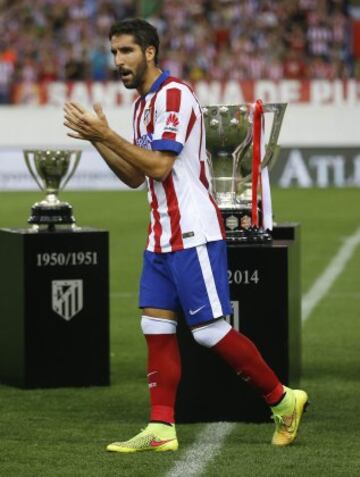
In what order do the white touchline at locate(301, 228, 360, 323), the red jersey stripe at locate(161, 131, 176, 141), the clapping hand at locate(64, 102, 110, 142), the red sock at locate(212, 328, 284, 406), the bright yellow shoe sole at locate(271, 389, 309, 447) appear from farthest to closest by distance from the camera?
the white touchline at locate(301, 228, 360, 323) < the bright yellow shoe sole at locate(271, 389, 309, 447) < the red sock at locate(212, 328, 284, 406) < the red jersey stripe at locate(161, 131, 176, 141) < the clapping hand at locate(64, 102, 110, 142)

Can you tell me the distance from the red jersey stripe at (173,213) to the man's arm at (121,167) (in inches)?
6.6

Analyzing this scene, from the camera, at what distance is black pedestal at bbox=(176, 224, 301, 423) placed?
7191mm

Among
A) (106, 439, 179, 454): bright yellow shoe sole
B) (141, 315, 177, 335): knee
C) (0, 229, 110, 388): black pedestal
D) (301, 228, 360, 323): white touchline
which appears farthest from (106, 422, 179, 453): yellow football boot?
(301, 228, 360, 323): white touchline

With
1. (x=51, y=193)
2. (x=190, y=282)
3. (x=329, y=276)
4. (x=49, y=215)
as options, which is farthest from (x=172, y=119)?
(x=329, y=276)

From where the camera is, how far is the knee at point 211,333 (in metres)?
6.38

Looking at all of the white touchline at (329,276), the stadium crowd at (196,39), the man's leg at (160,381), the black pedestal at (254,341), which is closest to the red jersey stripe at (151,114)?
the man's leg at (160,381)

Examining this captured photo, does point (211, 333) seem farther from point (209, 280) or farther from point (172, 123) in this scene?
point (172, 123)

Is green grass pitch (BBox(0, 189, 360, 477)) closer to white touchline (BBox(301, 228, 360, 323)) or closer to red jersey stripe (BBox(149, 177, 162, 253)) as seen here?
white touchline (BBox(301, 228, 360, 323))

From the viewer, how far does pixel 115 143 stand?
6098 mm

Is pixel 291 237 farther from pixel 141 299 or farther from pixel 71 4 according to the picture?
pixel 71 4

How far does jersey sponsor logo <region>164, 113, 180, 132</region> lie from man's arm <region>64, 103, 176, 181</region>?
98mm

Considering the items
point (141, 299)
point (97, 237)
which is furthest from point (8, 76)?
point (141, 299)

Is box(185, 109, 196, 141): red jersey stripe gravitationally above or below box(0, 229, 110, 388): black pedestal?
above

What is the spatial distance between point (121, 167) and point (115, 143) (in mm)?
335
